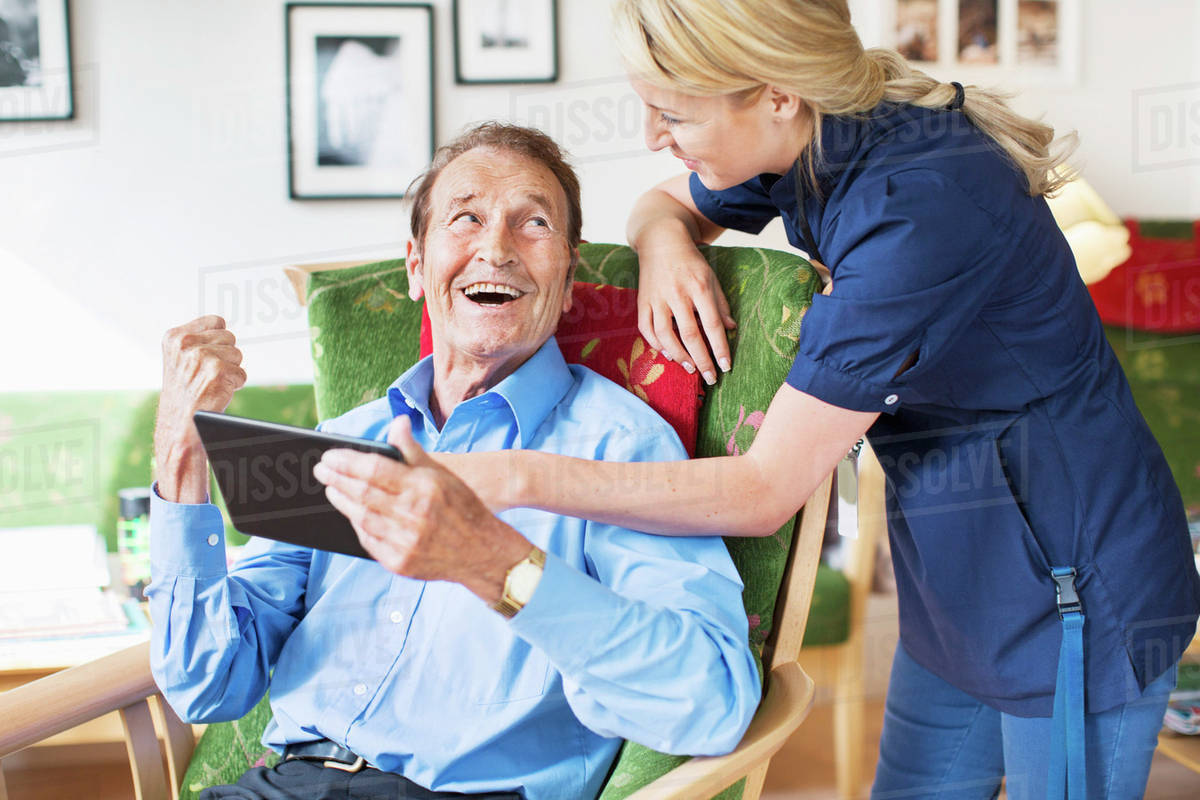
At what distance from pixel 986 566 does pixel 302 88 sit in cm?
238

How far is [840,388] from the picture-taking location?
952mm

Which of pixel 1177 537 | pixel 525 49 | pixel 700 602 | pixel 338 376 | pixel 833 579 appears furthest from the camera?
pixel 525 49

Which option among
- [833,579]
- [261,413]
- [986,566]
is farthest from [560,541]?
[261,413]

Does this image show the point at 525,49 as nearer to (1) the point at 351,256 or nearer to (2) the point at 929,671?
(1) the point at 351,256

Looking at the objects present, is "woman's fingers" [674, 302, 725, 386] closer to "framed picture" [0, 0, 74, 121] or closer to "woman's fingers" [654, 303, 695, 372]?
"woman's fingers" [654, 303, 695, 372]

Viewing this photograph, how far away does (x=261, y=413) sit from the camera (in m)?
2.72

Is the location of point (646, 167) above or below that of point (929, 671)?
above

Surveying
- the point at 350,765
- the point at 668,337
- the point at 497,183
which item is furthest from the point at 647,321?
the point at 350,765

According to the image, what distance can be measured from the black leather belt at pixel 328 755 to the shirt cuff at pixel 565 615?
1.24ft

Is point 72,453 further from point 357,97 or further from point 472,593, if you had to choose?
point 472,593

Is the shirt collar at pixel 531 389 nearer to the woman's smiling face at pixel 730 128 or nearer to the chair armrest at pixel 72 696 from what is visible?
the woman's smiling face at pixel 730 128

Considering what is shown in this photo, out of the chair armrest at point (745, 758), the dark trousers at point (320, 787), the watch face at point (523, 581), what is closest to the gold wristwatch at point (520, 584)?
the watch face at point (523, 581)

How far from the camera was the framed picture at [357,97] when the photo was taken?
284cm

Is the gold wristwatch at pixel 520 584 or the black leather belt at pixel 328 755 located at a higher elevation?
the gold wristwatch at pixel 520 584
